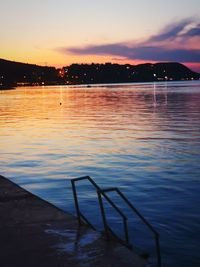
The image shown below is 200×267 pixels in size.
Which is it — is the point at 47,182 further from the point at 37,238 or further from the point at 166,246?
the point at 37,238

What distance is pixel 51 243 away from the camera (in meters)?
8.31

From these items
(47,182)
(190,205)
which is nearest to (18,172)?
(47,182)

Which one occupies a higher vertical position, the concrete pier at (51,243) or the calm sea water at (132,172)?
the concrete pier at (51,243)

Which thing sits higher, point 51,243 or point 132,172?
point 51,243

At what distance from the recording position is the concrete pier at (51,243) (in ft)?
24.3

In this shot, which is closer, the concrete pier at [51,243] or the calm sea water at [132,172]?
the concrete pier at [51,243]

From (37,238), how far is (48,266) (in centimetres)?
144

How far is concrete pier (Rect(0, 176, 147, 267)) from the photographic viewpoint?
24.3 feet

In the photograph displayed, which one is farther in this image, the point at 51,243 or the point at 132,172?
the point at 132,172

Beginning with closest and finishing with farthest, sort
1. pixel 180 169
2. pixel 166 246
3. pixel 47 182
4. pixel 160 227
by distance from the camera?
1. pixel 166 246
2. pixel 160 227
3. pixel 47 182
4. pixel 180 169

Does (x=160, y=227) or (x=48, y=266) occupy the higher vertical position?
(x=48, y=266)

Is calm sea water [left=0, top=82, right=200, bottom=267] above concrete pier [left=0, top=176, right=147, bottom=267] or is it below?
below

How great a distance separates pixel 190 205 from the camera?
49.9 feet

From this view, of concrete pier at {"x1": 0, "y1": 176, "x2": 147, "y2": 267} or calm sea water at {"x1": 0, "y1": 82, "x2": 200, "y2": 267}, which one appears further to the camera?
calm sea water at {"x1": 0, "y1": 82, "x2": 200, "y2": 267}
